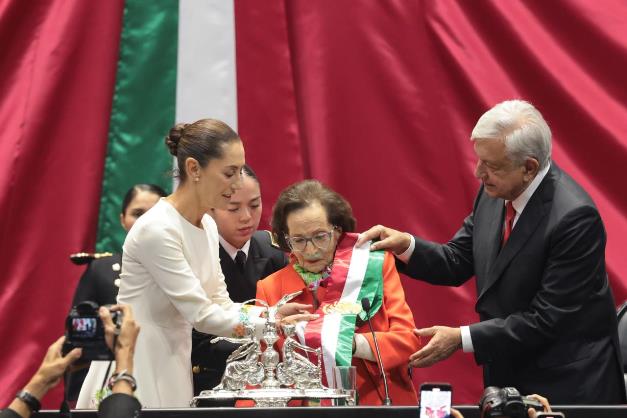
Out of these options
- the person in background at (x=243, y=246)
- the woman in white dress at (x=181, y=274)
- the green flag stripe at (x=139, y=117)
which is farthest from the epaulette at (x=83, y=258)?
the woman in white dress at (x=181, y=274)

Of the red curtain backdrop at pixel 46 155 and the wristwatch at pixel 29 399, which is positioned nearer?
the wristwatch at pixel 29 399

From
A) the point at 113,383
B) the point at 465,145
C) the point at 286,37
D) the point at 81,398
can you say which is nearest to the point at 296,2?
the point at 286,37

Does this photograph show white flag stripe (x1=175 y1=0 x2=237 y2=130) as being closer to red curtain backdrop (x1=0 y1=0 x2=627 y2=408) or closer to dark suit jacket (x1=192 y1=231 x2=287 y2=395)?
red curtain backdrop (x1=0 y1=0 x2=627 y2=408)

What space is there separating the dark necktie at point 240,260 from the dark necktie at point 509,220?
31.4 inches

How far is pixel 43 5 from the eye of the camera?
388 centimetres

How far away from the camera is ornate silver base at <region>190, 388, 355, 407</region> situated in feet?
6.96

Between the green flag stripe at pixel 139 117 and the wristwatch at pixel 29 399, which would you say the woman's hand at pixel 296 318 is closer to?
the wristwatch at pixel 29 399

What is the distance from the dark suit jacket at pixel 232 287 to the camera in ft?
9.46

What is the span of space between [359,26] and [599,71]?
900 millimetres

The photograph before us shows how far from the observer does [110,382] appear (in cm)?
163

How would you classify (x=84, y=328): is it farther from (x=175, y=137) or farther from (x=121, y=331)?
(x=175, y=137)

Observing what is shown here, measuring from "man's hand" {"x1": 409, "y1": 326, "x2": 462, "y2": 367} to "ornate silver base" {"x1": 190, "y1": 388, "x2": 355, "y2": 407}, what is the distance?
0.39 m

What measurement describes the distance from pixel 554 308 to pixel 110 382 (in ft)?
4.32

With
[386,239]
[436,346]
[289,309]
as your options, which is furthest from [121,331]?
[386,239]
